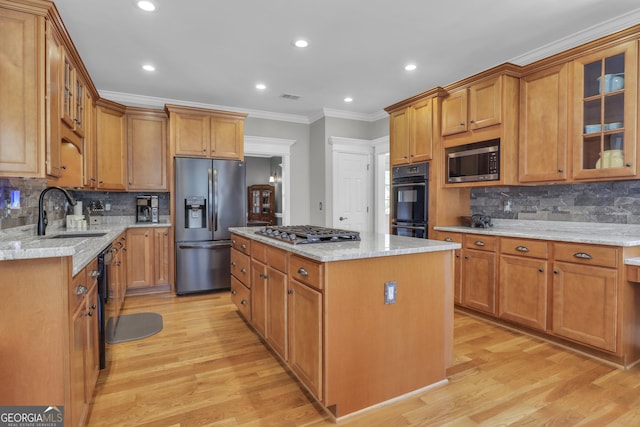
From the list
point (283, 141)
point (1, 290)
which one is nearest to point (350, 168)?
point (283, 141)

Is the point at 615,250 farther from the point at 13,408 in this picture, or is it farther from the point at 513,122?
the point at 13,408

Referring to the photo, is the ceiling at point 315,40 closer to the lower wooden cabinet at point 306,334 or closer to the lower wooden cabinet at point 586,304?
the lower wooden cabinet at point 586,304

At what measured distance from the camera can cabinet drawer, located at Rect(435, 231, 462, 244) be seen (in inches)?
140

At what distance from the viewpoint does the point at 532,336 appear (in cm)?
296

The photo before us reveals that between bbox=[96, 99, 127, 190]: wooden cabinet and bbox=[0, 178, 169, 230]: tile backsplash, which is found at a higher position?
bbox=[96, 99, 127, 190]: wooden cabinet

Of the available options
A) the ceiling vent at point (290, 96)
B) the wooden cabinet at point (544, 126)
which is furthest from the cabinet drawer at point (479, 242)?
the ceiling vent at point (290, 96)

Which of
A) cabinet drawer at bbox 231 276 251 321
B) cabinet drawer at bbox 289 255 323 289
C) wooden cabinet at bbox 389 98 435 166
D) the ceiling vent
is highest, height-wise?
the ceiling vent

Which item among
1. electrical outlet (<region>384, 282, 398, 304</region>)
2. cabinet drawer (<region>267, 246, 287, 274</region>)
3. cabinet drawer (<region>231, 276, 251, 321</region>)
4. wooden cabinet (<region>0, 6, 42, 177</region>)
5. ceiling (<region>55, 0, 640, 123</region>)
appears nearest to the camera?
electrical outlet (<region>384, 282, 398, 304</region>)

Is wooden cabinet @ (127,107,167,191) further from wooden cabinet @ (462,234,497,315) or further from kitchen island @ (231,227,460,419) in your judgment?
wooden cabinet @ (462,234,497,315)

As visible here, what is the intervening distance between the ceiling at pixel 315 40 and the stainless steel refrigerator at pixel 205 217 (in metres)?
1.07

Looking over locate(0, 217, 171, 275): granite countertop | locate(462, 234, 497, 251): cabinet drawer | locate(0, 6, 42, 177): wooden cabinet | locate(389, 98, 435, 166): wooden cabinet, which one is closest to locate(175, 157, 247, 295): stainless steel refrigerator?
locate(0, 217, 171, 275): granite countertop

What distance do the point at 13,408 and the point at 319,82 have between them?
3939mm

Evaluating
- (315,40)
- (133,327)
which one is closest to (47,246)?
(133,327)

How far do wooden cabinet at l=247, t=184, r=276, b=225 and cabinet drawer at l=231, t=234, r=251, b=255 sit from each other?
235 inches
